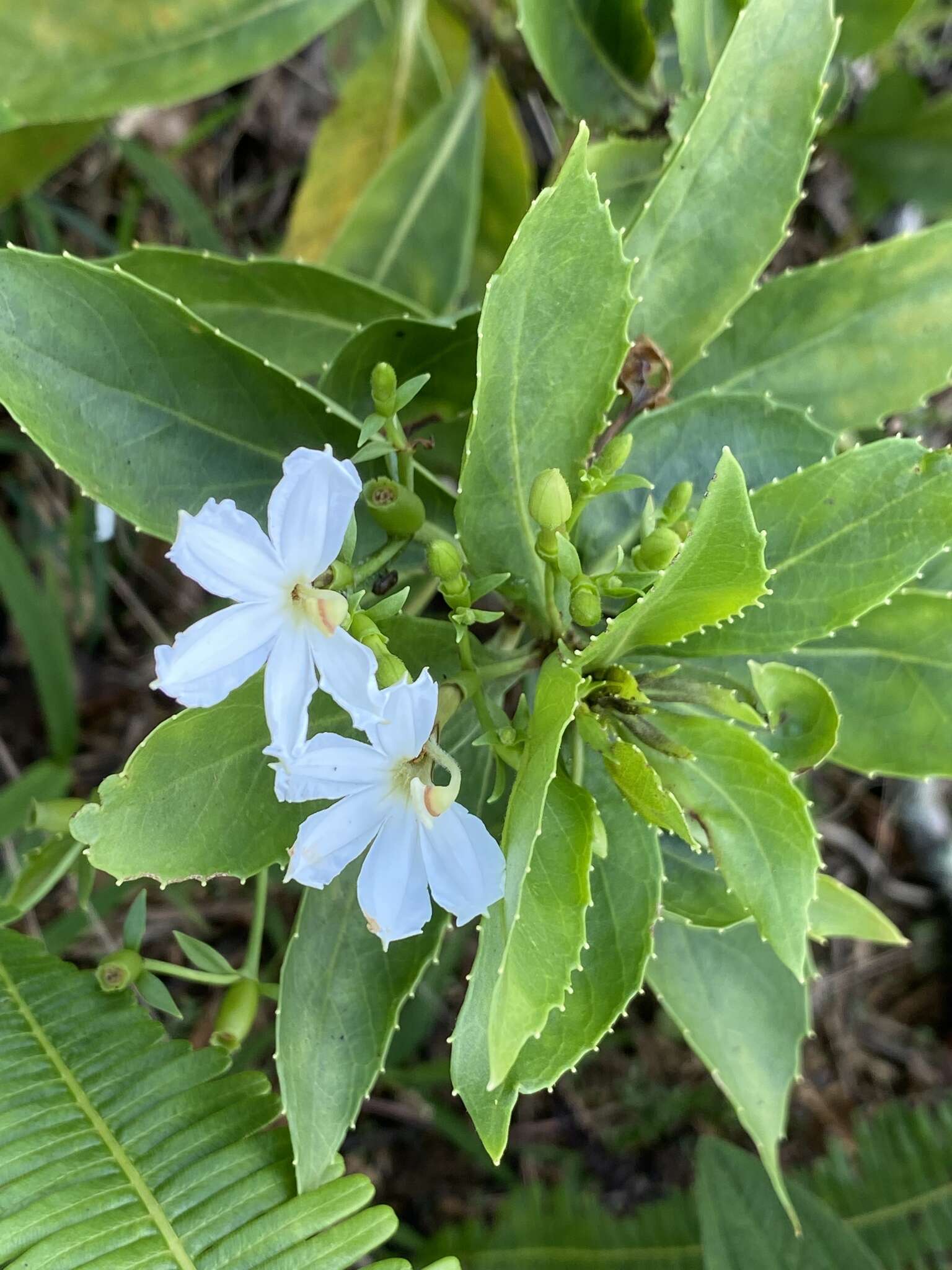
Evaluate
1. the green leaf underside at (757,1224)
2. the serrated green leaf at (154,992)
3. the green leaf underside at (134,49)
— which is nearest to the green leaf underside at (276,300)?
the green leaf underside at (134,49)

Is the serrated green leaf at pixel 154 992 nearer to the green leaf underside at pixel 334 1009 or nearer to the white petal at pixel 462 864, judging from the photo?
the green leaf underside at pixel 334 1009

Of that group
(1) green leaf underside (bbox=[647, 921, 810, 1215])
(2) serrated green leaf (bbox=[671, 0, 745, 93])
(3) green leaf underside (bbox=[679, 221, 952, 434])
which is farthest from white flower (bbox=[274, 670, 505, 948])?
(2) serrated green leaf (bbox=[671, 0, 745, 93])

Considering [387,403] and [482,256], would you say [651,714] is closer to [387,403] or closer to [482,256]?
[387,403]

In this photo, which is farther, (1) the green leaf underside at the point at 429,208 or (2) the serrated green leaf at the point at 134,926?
(1) the green leaf underside at the point at 429,208

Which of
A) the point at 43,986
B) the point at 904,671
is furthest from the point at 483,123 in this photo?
the point at 43,986

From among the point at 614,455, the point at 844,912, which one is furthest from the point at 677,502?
the point at 844,912

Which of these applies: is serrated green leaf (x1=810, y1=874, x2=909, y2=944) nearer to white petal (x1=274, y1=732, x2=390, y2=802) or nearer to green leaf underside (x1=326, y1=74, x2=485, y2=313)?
white petal (x1=274, y1=732, x2=390, y2=802)
